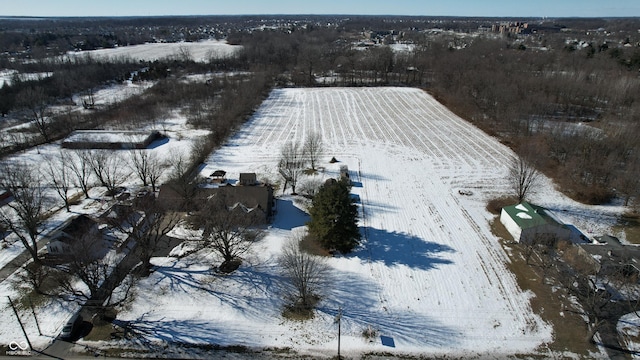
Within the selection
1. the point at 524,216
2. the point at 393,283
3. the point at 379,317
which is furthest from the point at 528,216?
the point at 379,317

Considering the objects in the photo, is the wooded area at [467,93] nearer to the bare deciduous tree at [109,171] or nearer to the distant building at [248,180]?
the bare deciduous tree at [109,171]

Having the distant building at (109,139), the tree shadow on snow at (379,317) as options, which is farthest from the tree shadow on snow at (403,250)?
the distant building at (109,139)

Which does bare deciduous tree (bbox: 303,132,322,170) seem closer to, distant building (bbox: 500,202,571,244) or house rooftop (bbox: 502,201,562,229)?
house rooftop (bbox: 502,201,562,229)

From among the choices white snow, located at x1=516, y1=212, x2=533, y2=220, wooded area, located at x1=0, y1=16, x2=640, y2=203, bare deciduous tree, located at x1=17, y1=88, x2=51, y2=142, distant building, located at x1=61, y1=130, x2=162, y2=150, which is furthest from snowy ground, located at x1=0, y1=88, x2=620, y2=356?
bare deciduous tree, located at x1=17, y1=88, x2=51, y2=142

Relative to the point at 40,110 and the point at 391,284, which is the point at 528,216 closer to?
the point at 391,284

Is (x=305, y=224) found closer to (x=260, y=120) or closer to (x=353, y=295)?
(x=353, y=295)

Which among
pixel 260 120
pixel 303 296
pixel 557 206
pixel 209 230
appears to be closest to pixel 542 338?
pixel 303 296

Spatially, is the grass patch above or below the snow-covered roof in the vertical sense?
below
